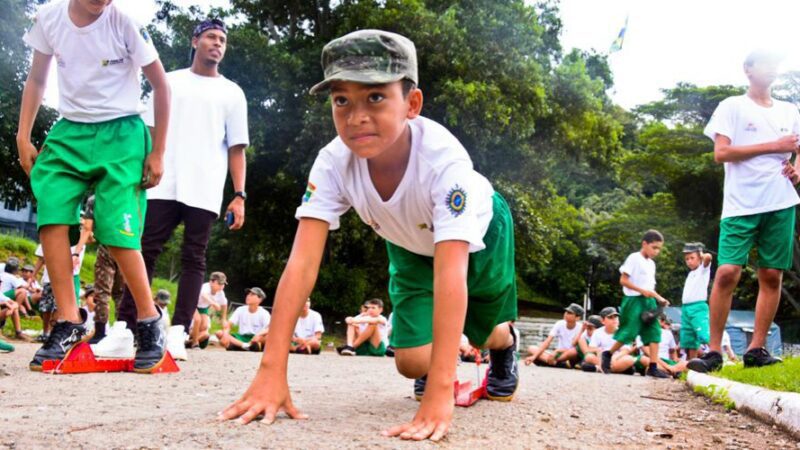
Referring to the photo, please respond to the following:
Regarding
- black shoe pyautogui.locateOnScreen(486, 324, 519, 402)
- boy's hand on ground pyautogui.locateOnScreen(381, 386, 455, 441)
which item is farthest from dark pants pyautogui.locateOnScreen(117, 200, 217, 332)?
boy's hand on ground pyautogui.locateOnScreen(381, 386, 455, 441)

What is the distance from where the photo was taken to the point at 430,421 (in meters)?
2.32

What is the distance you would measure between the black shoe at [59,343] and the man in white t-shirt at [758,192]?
3879 mm

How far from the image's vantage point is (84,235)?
8.48 metres

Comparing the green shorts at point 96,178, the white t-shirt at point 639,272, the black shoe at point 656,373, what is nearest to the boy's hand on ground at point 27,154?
the green shorts at point 96,178

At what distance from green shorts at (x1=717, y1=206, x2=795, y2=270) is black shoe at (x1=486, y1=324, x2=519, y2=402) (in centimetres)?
210

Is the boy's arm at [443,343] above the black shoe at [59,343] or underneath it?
above

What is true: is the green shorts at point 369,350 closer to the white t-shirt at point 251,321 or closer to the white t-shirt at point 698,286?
the white t-shirt at point 251,321

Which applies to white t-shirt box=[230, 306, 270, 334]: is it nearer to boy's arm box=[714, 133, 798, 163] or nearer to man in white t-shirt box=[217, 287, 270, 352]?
man in white t-shirt box=[217, 287, 270, 352]

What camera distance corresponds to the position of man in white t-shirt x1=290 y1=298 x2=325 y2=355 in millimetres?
11273

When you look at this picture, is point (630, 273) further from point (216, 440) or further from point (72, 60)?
point (216, 440)

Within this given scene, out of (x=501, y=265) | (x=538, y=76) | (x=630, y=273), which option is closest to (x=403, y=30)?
(x=538, y=76)

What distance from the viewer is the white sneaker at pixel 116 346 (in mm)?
4086

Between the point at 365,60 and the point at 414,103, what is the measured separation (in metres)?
0.35

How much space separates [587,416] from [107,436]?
6.87 feet
